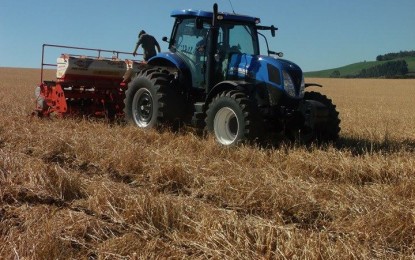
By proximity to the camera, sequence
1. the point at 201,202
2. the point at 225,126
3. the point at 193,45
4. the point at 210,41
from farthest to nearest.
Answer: the point at 193,45, the point at 210,41, the point at 225,126, the point at 201,202

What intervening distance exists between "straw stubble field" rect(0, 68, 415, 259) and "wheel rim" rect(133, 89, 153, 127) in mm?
1733

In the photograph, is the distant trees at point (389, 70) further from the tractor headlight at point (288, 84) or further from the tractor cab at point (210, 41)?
the tractor headlight at point (288, 84)

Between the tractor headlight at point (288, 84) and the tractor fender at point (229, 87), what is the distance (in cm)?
50

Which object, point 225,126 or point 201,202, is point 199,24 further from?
point 201,202

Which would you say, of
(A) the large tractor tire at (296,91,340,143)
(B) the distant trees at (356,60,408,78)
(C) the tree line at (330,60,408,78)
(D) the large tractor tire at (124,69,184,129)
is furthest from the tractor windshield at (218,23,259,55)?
(B) the distant trees at (356,60,408,78)

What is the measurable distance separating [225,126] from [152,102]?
1.59m

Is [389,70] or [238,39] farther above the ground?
[389,70]

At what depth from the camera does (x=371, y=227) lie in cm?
342

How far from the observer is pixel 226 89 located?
23.2 ft

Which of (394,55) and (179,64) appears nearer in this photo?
(179,64)

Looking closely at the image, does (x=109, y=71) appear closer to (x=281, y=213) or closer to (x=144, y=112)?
(x=144, y=112)

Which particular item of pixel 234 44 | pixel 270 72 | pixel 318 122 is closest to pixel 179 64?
pixel 234 44

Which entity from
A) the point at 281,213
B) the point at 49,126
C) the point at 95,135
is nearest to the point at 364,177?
the point at 281,213

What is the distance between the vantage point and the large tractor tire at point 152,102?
25.0 ft
